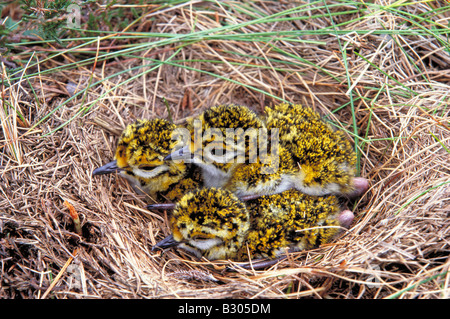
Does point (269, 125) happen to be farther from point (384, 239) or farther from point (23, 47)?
point (23, 47)

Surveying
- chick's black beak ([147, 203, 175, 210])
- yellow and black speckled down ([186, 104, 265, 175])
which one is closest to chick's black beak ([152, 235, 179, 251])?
chick's black beak ([147, 203, 175, 210])

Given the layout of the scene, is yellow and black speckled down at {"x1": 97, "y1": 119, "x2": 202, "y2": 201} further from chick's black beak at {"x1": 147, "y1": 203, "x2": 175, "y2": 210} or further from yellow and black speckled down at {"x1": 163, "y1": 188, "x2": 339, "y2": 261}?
yellow and black speckled down at {"x1": 163, "y1": 188, "x2": 339, "y2": 261}

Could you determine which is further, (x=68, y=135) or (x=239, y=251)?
(x=68, y=135)

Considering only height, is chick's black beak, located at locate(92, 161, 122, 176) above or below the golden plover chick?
above

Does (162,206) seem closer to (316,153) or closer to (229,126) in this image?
(229,126)
